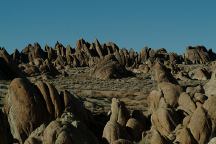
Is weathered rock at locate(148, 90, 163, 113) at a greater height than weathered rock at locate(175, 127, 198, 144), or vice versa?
weathered rock at locate(148, 90, 163, 113)

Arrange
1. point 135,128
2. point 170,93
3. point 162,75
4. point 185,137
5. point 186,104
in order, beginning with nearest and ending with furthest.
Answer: point 185,137 < point 135,128 < point 186,104 < point 170,93 < point 162,75

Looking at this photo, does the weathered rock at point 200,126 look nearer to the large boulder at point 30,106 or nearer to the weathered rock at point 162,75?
the large boulder at point 30,106

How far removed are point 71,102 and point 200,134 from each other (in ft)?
29.1

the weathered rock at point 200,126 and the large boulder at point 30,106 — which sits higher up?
the large boulder at point 30,106

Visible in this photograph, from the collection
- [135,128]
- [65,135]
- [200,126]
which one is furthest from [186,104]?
[65,135]

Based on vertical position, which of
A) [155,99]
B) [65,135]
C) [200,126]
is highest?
[155,99]

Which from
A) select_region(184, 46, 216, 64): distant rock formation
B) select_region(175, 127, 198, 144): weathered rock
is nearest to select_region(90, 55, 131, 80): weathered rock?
select_region(175, 127, 198, 144): weathered rock

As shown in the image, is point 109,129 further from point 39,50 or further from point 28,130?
point 39,50

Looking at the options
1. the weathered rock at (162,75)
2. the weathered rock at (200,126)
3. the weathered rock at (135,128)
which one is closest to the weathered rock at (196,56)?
the weathered rock at (162,75)

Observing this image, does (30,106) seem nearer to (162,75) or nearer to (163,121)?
(163,121)

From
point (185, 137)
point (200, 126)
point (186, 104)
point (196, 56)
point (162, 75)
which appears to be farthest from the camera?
point (196, 56)

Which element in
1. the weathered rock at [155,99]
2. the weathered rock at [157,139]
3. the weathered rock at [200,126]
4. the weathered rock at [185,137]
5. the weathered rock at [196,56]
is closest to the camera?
the weathered rock at [157,139]

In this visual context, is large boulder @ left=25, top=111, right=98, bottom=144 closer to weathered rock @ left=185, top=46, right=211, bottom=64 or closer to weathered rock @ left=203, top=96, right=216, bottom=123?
weathered rock @ left=203, top=96, right=216, bottom=123

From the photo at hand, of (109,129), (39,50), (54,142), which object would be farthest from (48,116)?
(39,50)
